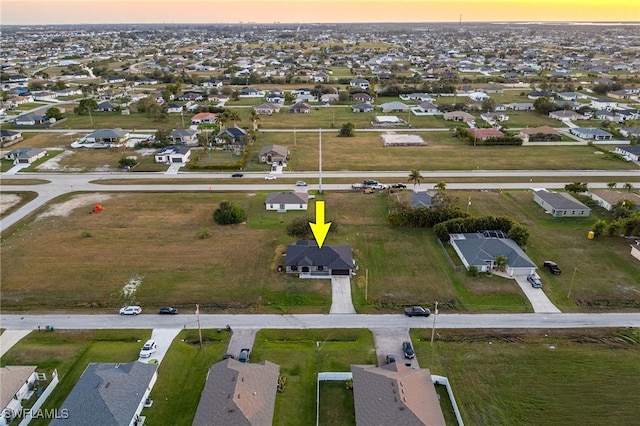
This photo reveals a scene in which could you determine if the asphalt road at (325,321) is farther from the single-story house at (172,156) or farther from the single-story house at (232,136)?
the single-story house at (232,136)

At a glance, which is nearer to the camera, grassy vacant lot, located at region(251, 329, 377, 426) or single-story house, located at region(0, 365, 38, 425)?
single-story house, located at region(0, 365, 38, 425)

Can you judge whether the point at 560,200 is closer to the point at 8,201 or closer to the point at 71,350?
the point at 71,350

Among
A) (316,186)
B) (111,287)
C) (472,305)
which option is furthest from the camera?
(316,186)

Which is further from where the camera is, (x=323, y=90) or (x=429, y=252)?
(x=323, y=90)

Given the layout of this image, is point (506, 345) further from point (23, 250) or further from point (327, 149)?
point (327, 149)

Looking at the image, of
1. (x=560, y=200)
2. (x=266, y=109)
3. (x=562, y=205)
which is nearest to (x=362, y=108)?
(x=266, y=109)

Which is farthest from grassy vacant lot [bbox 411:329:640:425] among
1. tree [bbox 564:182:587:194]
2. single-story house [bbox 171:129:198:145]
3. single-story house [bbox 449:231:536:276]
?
single-story house [bbox 171:129:198:145]

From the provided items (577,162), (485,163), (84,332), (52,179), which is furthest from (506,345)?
(52,179)

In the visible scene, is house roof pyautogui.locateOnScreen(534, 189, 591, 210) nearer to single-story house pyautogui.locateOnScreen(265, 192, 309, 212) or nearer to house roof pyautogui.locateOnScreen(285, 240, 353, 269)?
house roof pyautogui.locateOnScreen(285, 240, 353, 269)
